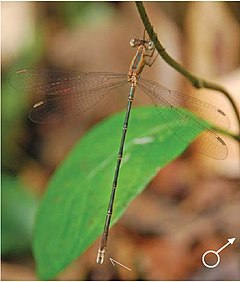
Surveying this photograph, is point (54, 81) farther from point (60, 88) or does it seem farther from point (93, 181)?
point (93, 181)

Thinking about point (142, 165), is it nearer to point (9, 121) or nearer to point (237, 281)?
point (237, 281)

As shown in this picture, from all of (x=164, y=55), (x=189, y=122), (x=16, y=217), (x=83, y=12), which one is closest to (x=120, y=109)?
(x=83, y=12)

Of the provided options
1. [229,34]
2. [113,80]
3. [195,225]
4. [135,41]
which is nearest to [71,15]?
[229,34]

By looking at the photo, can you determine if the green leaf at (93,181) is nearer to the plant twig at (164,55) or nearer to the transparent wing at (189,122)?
the transparent wing at (189,122)

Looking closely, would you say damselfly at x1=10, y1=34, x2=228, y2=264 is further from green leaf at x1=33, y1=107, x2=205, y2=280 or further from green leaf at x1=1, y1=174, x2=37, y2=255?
green leaf at x1=1, y1=174, x2=37, y2=255

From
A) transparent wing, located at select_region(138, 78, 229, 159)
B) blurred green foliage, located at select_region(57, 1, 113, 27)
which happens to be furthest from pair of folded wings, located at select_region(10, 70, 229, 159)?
blurred green foliage, located at select_region(57, 1, 113, 27)

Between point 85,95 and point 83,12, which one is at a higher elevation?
point 83,12
